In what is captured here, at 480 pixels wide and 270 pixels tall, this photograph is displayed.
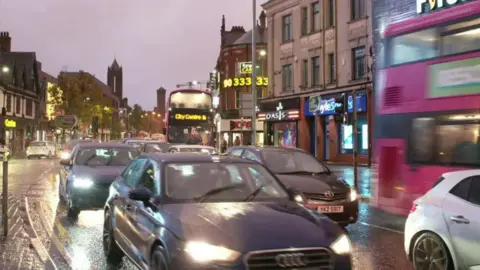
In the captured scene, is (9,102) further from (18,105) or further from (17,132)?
(17,132)

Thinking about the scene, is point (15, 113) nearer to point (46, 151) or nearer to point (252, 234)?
point (46, 151)

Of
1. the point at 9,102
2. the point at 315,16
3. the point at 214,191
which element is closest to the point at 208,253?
the point at 214,191

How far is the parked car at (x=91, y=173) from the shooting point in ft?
36.3

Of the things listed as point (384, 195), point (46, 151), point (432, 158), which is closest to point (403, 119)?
point (432, 158)

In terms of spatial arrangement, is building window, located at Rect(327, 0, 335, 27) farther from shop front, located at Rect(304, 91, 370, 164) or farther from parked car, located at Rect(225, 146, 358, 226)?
parked car, located at Rect(225, 146, 358, 226)

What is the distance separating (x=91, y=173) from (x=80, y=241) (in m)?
2.74

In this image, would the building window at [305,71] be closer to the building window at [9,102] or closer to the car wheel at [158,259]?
the car wheel at [158,259]

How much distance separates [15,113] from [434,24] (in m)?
54.8

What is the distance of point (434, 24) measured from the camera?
31.0 feet

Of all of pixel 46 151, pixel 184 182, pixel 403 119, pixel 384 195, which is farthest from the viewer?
pixel 46 151

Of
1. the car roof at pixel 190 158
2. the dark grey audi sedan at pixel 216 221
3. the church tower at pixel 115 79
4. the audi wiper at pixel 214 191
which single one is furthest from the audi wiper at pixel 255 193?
the church tower at pixel 115 79

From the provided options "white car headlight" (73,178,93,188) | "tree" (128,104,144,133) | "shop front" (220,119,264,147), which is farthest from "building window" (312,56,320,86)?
"tree" (128,104,144,133)

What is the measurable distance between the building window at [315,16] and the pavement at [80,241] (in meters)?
21.7

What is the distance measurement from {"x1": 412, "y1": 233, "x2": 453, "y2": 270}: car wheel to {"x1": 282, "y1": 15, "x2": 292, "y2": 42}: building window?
3118cm
